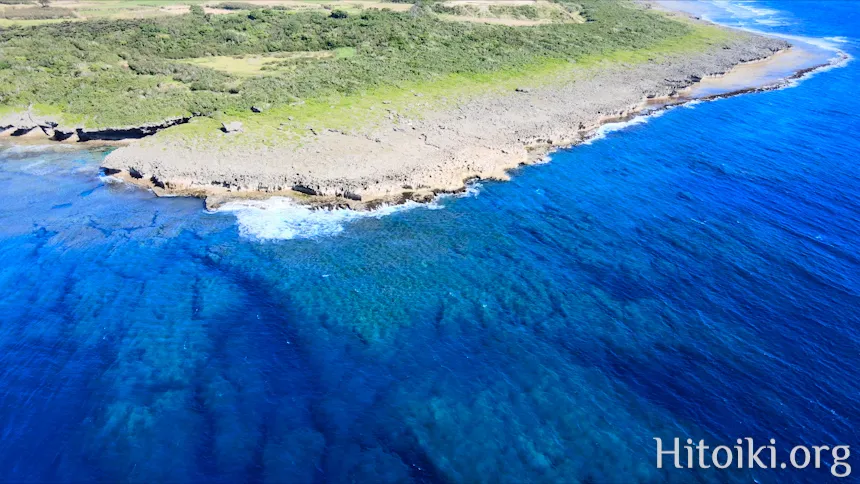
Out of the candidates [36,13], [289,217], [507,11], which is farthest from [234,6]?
[289,217]

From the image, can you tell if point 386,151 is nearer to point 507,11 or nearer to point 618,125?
point 618,125

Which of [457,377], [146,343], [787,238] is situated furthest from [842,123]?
[146,343]

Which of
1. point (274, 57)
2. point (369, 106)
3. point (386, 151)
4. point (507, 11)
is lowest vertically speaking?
point (386, 151)

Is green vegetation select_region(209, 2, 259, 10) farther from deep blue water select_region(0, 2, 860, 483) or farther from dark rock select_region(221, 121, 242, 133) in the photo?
deep blue water select_region(0, 2, 860, 483)

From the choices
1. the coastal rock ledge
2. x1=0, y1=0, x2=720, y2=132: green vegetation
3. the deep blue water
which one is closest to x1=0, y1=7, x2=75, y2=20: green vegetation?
x1=0, y1=0, x2=720, y2=132: green vegetation

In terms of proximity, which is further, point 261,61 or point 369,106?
point 261,61

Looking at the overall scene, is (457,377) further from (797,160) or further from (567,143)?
(797,160)
